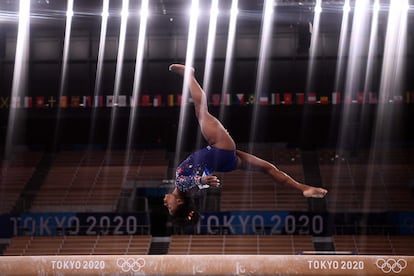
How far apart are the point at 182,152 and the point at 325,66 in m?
5.76

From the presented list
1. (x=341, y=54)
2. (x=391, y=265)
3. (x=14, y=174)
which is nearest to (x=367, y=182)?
(x=341, y=54)

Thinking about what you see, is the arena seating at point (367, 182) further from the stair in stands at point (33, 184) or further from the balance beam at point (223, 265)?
the stair in stands at point (33, 184)

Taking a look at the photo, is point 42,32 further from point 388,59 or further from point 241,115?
point 388,59

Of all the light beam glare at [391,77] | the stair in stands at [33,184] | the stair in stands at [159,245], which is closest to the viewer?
the stair in stands at [159,245]

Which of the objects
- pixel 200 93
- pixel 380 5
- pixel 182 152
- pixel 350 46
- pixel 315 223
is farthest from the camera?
pixel 182 152

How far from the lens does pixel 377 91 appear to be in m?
18.4

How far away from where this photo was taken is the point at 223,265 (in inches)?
306

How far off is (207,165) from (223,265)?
2.18m

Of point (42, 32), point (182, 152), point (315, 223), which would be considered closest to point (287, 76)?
point (182, 152)

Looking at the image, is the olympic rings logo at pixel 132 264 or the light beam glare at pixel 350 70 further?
the light beam glare at pixel 350 70

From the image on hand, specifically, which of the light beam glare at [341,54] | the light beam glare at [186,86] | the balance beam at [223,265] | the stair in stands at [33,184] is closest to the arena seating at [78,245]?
the stair in stands at [33,184]

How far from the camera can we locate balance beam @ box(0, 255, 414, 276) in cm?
773

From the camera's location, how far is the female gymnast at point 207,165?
5.99 m

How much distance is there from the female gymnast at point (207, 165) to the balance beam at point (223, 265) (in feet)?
5.64
